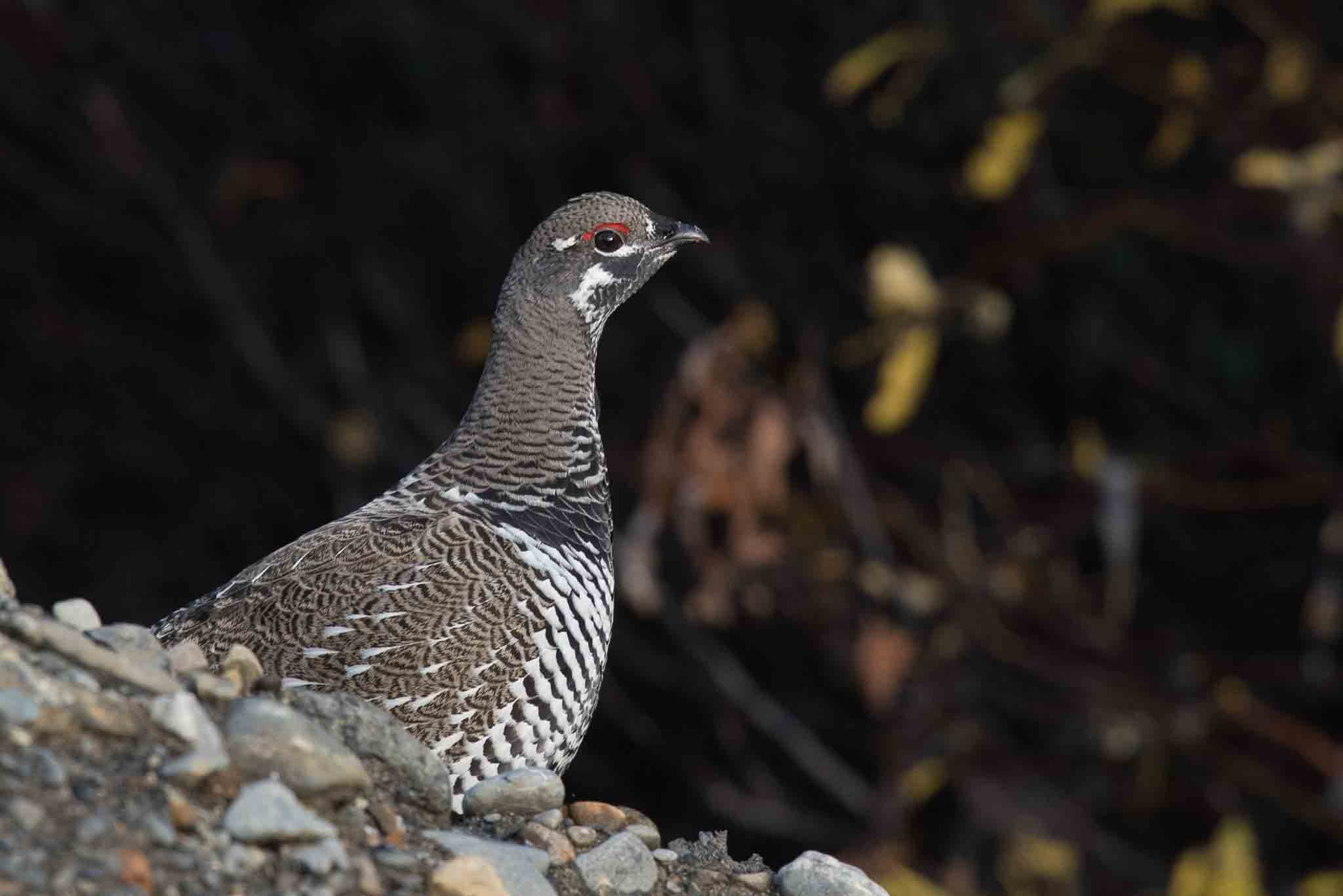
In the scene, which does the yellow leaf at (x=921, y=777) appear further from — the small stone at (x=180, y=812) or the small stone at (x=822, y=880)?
the small stone at (x=180, y=812)

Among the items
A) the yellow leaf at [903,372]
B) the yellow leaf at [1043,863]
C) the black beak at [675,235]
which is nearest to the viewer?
the black beak at [675,235]

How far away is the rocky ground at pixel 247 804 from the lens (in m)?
2.23

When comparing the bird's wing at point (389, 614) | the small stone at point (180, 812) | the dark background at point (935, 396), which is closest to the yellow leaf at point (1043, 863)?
the dark background at point (935, 396)

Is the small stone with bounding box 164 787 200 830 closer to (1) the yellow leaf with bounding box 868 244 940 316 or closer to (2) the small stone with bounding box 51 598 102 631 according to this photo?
(2) the small stone with bounding box 51 598 102 631


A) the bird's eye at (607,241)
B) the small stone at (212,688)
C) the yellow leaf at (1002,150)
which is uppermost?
the yellow leaf at (1002,150)

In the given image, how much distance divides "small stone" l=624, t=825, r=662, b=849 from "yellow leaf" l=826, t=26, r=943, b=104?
4030mm

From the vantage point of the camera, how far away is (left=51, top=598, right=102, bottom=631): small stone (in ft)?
8.91

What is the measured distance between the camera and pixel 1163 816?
24.0ft

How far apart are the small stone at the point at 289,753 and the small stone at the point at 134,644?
153mm

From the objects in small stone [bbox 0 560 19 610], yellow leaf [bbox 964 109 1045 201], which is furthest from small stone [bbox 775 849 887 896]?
yellow leaf [bbox 964 109 1045 201]

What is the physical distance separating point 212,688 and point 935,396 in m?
4.95

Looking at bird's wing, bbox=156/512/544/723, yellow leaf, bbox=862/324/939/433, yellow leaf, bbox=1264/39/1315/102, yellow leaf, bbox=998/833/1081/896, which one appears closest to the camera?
bird's wing, bbox=156/512/544/723

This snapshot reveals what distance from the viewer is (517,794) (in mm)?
2818

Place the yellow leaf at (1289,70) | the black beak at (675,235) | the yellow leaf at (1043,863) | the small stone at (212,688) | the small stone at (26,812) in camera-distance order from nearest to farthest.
→ 1. the small stone at (26,812)
2. the small stone at (212,688)
3. the black beak at (675,235)
4. the yellow leaf at (1289,70)
5. the yellow leaf at (1043,863)
